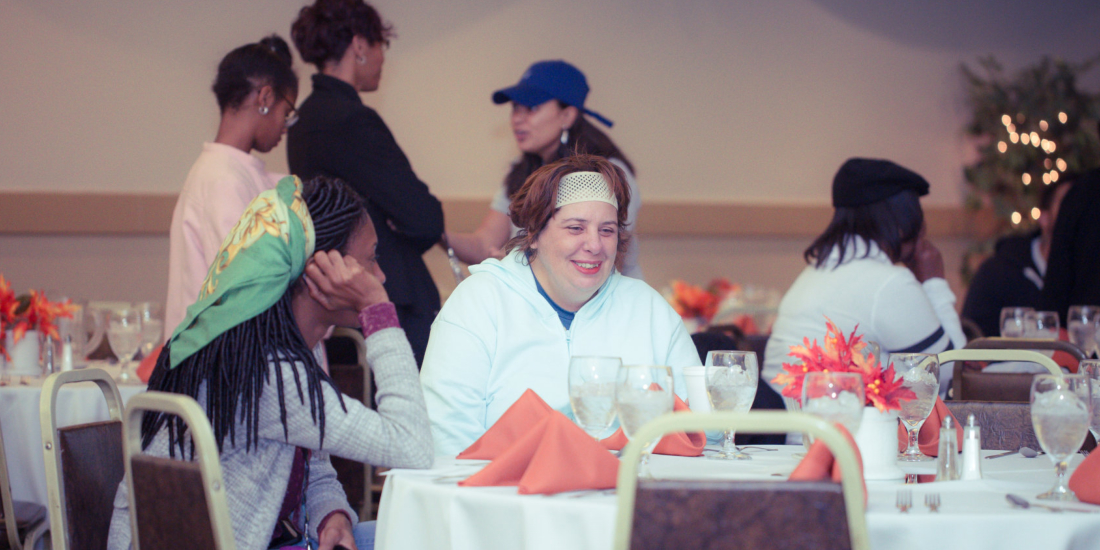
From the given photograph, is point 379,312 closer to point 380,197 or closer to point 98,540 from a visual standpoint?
point 98,540

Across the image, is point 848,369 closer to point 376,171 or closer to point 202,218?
point 376,171

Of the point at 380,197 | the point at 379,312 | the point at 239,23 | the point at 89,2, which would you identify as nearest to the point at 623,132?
the point at 239,23

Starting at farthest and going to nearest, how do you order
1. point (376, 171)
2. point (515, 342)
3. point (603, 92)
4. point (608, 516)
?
point (603, 92), point (376, 171), point (515, 342), point (608, 516)

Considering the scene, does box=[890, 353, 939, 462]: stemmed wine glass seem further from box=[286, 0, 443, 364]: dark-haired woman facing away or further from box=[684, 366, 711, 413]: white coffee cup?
box=[286, 0, 443, 364]: dark-haired woman facing away

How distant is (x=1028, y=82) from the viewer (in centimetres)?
625

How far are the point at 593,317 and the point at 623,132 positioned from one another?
410 centimetres

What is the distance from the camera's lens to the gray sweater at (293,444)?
144 cm

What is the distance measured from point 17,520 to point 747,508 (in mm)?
1795

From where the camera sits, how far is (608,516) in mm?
1154

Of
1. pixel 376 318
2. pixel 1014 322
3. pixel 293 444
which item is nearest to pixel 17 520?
pixel 293 444

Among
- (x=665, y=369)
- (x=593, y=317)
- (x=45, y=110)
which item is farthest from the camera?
(x=45, y=110)

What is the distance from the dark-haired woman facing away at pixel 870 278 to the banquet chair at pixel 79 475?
1676 mm

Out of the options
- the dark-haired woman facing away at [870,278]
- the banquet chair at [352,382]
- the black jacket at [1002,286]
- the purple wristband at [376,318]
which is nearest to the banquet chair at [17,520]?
the banquet chair at [352,382]

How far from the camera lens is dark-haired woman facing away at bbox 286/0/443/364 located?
2666 mm
